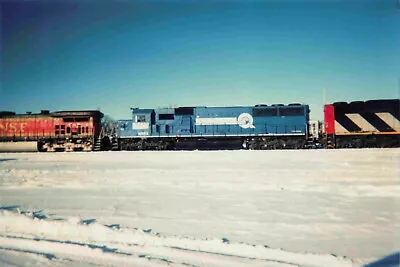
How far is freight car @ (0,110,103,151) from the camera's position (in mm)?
17625

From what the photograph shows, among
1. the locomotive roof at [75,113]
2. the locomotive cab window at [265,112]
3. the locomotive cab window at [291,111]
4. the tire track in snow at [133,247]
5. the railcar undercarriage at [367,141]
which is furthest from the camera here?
the locomotive roof at [75,113]

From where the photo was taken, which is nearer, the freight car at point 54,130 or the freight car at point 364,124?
the freight car at point 364,124

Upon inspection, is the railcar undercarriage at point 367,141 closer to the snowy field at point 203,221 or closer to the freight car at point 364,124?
the freight car at point 364,124

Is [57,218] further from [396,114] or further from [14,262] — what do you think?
[396,114]

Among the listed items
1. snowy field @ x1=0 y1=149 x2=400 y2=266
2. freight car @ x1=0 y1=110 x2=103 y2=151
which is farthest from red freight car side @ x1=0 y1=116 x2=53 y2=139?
snowy field @ x1=0 y1=149 x2=400 y2=266

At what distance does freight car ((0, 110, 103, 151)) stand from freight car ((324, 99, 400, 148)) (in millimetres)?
12567

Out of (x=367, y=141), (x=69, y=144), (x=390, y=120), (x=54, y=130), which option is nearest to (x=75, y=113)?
(x=54, y=130)

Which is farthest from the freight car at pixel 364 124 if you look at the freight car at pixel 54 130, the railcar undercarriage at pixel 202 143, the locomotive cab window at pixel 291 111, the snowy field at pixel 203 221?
the freight car at pixel 54 130

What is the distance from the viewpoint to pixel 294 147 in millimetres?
16375

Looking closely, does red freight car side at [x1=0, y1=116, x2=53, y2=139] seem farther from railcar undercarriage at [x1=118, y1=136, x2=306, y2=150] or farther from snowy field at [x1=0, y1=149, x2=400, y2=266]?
snowy field at [x1=0, y1=149, x2=400, y2=266]

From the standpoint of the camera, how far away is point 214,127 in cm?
1766

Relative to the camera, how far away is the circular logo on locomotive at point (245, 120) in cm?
1736

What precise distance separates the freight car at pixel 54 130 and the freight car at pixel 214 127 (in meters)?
1.57

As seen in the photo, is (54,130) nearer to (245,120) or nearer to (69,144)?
(69,144)
